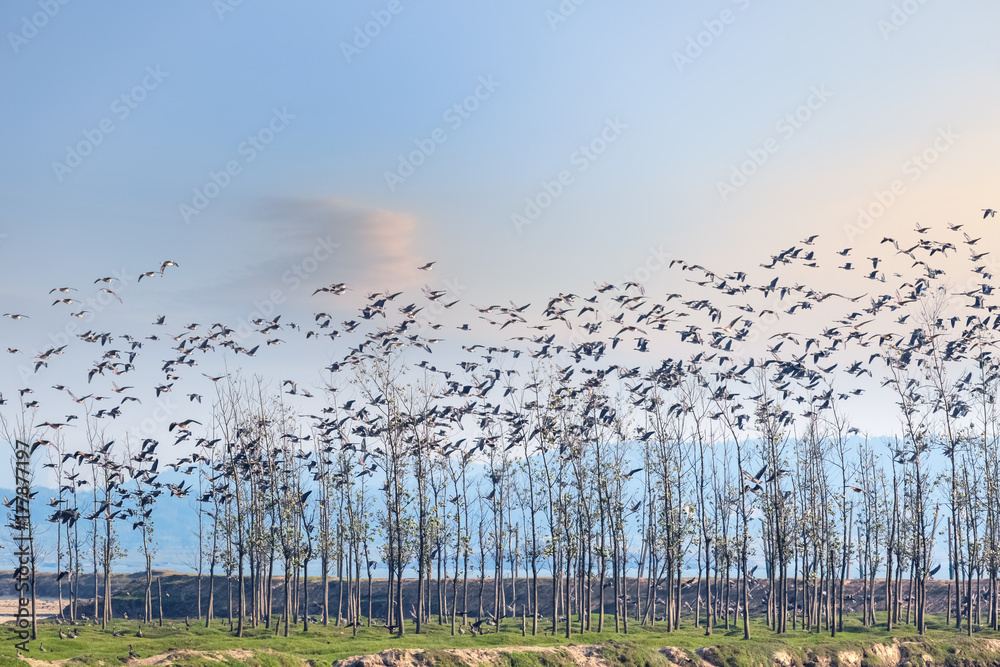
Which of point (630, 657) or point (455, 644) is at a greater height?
point (455, 644)

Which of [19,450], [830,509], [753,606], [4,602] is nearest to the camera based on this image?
[19,450]

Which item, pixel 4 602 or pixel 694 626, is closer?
pixel 694 626

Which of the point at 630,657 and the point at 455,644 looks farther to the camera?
the point at 455,644

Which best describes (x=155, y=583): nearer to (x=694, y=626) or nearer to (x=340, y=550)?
(x=340, y=550)

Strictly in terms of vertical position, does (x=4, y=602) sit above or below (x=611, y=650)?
below

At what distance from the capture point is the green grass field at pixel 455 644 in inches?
1713

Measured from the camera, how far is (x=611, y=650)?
5116cm

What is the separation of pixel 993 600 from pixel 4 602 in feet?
391

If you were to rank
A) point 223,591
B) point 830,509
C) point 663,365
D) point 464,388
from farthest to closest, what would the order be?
1. point 223,591
2. point 830,509
3. point 663,365
4. point 464,388

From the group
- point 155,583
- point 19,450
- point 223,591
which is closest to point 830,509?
point 19,450

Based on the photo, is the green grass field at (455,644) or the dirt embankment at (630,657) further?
the green grass field at (455,644)

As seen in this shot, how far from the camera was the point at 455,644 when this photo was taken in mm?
51250

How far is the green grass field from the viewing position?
4350 centimetres

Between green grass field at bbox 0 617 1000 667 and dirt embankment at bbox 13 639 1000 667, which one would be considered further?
green grass field at bbox 0 617 1000 667
